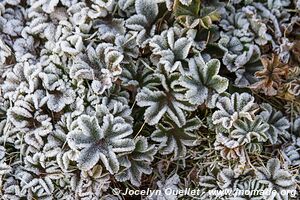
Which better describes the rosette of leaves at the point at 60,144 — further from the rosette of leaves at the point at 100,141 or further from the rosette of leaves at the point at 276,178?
the rosette of leaves at the point at 276,178

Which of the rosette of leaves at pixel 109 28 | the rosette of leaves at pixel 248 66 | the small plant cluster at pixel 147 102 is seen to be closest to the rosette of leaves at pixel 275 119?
the small plant cluster at pixel 147 102

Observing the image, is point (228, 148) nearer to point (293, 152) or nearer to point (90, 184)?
point (293, 152)

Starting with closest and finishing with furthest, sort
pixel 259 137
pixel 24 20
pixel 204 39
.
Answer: pixel 259 137 → pixel 204 39 → pixel 24 20

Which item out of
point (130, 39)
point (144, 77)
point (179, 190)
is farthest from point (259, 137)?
point (130, 39)

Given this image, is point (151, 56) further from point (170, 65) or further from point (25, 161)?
point (25, 161)

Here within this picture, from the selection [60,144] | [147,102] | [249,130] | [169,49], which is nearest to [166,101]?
[147,102]
